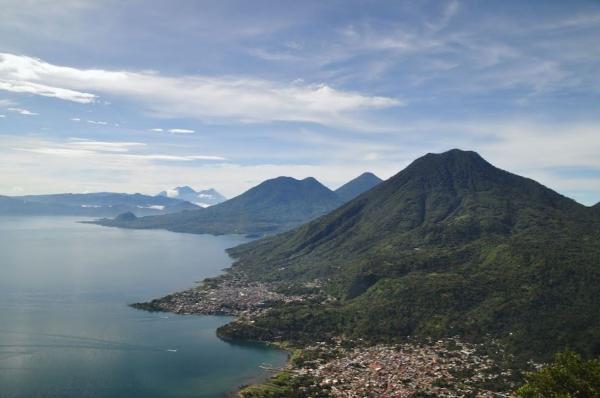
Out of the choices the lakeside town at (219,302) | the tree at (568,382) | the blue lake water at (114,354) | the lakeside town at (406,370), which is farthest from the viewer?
the lakeside town at (219,302)

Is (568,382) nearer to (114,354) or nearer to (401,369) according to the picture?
(401,369)

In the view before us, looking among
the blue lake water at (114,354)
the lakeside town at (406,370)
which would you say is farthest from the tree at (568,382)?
the blue lake water at (114,354)

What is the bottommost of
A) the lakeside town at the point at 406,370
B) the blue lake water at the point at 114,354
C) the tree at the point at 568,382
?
the blue lake water at the point at 114,354

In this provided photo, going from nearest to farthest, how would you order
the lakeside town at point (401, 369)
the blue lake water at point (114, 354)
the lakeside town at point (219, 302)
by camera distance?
the lakeside town at point (401, 369)
the blue lake water at point (114, 354)
the lakeside town at point (219, 302)

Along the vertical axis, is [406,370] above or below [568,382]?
below

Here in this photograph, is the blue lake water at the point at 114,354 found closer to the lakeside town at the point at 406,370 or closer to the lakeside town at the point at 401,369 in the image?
the lakeside town at the point at 401,369

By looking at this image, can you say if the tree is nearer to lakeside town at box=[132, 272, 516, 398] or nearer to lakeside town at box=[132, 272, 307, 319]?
lakeside town at box=[132, 272, 516, 398]

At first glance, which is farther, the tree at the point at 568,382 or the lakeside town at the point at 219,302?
the lakeside town at the point at 219,302

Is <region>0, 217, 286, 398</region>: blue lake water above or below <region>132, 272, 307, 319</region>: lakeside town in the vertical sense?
below

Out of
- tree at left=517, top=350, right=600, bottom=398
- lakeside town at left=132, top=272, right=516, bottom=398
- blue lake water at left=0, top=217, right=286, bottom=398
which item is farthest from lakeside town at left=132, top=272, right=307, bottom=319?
tree at left=517, top=350, right=600, bottom=398

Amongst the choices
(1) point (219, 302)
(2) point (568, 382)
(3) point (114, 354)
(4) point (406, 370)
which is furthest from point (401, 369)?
(1) point (219, 302)

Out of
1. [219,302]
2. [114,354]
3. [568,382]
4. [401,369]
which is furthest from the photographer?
[219,302]

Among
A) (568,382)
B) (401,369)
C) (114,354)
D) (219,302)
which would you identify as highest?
(568,382)

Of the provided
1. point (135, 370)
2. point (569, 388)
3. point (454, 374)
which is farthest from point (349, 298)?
point (569, 388)
